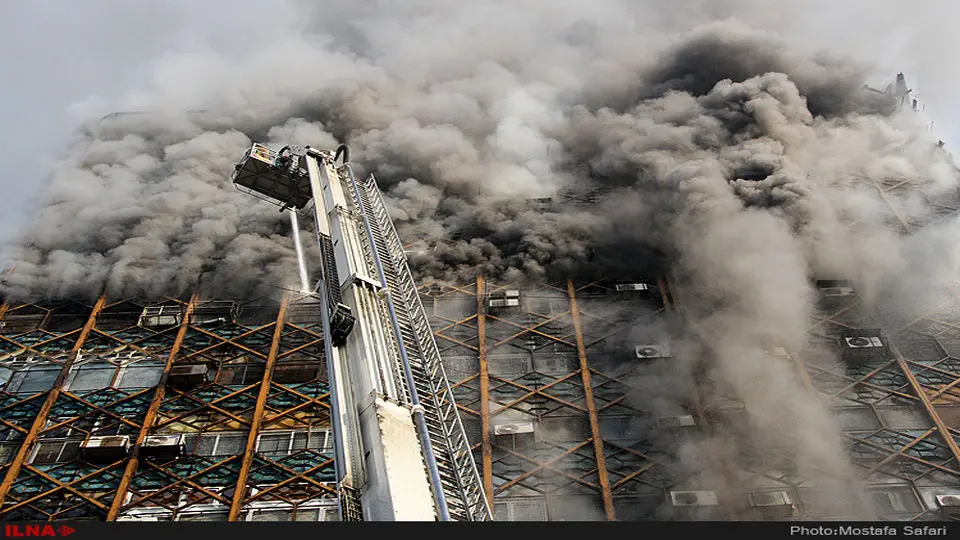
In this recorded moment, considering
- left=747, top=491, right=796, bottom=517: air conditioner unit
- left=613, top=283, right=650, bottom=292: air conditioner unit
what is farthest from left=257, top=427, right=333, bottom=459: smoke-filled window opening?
left=747, top=491, right=796, bottom=517: air conditioner unit

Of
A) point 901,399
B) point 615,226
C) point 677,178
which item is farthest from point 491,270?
point 901,399

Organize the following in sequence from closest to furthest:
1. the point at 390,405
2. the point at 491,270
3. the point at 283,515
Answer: the point at 390,405
the point at 283,515
the point at 491,270

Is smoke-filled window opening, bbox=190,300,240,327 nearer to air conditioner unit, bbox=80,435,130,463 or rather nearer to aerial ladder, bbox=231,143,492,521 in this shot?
air conditioner unit, bbox=80,435,130,463

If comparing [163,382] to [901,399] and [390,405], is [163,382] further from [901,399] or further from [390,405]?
[901,399]

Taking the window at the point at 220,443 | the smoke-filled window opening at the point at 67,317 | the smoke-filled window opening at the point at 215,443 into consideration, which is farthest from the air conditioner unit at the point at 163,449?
the smoke-filled window opening at the point at 67,317

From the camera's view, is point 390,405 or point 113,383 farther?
point 113,383

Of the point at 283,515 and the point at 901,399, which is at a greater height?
the point at 901,399
